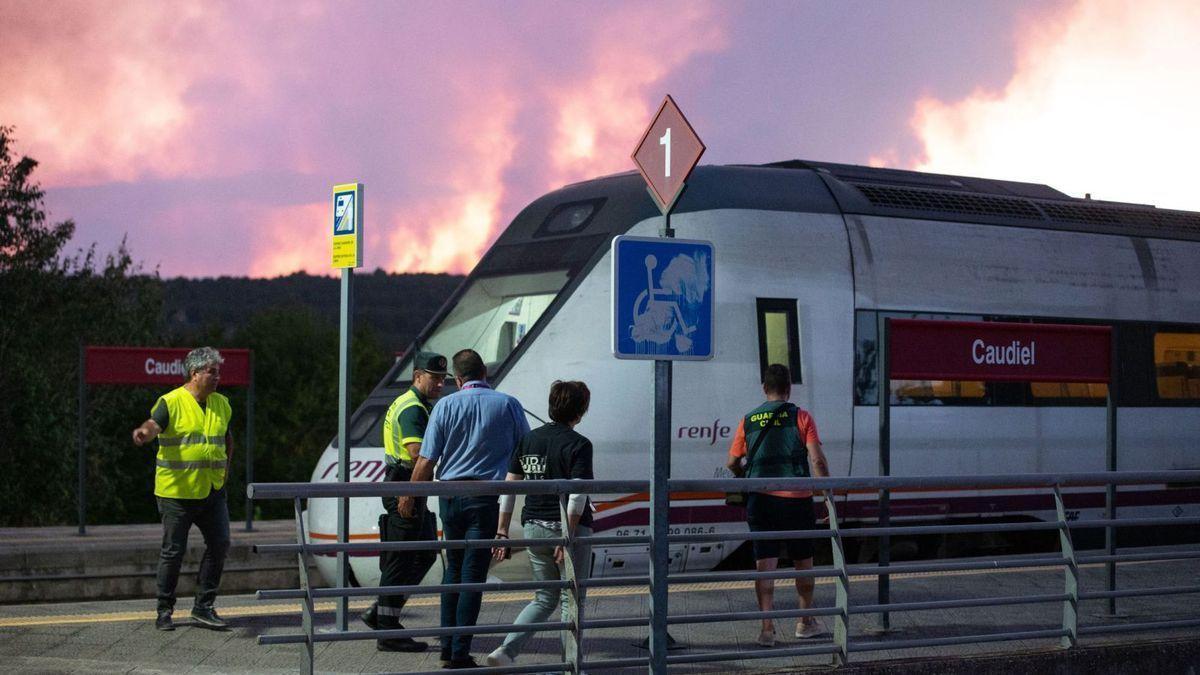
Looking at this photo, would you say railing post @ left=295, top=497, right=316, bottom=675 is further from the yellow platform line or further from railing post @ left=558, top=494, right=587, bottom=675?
the yellow platform line

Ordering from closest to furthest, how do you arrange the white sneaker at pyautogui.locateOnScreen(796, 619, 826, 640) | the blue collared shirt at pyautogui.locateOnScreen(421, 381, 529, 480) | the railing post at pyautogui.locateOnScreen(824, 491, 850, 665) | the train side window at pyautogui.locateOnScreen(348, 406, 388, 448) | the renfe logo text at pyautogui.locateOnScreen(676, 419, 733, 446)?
1. the railing post at pyautogui.locateOnScreen(824, 491, 850, 665)
2. the blue collared shirt at pyautogui.locateOnScreen(421, 381, 529, 480)
3. the white sneaker at pyautogui.locateOnScreen(796, 619, 826, 640)
4. the renfe logo text at pyautogui.locateOnScreen(676, 419, 733, 446)
5. the train side window at pyautogui.locateOnScreen(348, 406, 388, 448)

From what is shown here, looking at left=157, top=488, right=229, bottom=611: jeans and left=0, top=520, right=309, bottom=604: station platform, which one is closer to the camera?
left=157, top=488, right=229, bottom=611: jeans

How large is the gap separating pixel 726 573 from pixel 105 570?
10.4 meters

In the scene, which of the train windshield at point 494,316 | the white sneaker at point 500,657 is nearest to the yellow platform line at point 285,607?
the white sneaker at point 500,657

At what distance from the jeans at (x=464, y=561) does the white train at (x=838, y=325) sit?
3.43 m

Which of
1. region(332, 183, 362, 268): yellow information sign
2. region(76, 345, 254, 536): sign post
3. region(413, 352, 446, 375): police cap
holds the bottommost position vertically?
region(413, 352, 446, 375): police cap

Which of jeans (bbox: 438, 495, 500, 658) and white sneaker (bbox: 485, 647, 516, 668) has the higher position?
jeans (bbox: 438, 495, 500, 658)

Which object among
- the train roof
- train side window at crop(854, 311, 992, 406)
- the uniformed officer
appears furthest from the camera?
train side window at crop(854, 311, 992, 406)

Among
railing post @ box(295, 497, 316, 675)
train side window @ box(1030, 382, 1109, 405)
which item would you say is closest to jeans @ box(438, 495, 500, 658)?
railing post @ box(295, 497, 316, 675)

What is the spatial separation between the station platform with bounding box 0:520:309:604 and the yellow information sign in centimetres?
708

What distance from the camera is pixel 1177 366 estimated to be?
15.5 meters

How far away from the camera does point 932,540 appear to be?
14.3 m

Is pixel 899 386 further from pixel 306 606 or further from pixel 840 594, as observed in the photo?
pixel 306 606

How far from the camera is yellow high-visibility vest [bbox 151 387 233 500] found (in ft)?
30.0
